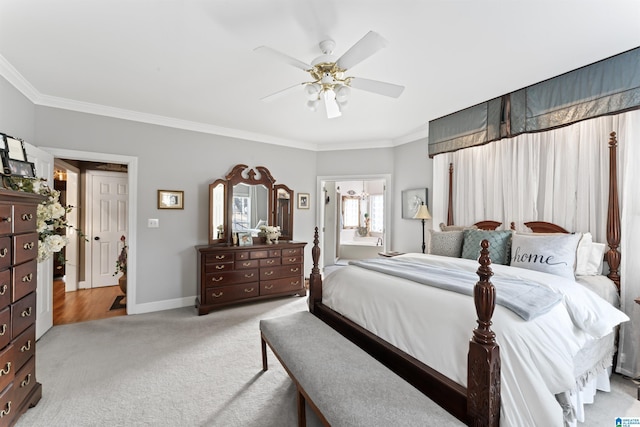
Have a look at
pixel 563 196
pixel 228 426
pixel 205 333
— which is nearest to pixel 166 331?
pixel 205 333

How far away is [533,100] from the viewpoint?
2.77 m

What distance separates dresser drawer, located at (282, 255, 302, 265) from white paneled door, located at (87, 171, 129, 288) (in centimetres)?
306

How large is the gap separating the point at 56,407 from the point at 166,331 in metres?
1.20

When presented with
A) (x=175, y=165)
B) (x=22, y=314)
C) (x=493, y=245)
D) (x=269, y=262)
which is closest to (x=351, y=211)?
(x=269, y=262)

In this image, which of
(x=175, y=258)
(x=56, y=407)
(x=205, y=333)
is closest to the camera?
(x=56, y=407)

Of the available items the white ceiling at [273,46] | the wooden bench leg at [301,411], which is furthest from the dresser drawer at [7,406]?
the white ceiling at [273,46]

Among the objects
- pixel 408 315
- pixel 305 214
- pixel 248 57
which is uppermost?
pixel 248 57

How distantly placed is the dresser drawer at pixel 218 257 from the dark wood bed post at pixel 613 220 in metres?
3.93

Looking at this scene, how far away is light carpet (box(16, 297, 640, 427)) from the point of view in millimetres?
1826

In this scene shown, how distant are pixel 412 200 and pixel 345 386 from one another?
3496 millimetres

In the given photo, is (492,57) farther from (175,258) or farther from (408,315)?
(175,258)

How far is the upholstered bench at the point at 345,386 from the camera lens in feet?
3.98

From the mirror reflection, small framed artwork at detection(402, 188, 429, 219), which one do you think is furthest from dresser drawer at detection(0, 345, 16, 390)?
small framed artwork at detection(402, 188, 429, 219)

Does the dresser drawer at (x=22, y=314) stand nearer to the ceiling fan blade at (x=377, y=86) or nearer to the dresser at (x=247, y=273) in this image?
the dresser at (x=247, y=273)
